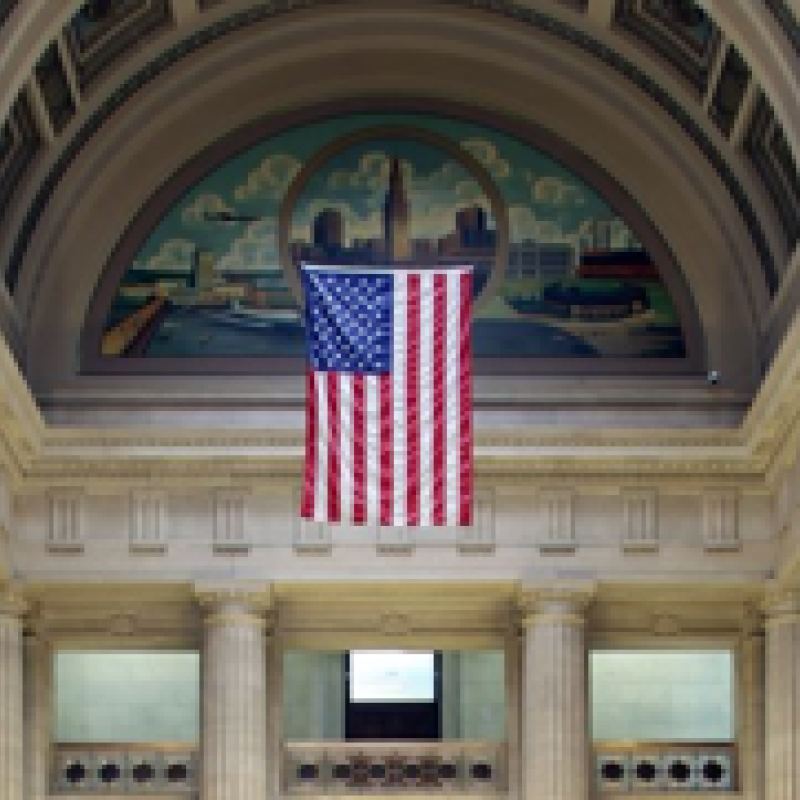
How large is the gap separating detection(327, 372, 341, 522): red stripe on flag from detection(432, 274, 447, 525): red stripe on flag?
1156 millimetres

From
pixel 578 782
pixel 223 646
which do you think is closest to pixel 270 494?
pixel 223 646

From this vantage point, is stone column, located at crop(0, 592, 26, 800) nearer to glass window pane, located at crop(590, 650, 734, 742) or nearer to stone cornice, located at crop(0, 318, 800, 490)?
stone cornice, located at crop(0, 318, 800, 490)

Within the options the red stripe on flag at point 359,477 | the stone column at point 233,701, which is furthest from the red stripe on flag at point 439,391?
the stone column at point 233,701

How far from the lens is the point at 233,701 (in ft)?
128

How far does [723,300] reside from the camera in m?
40.7

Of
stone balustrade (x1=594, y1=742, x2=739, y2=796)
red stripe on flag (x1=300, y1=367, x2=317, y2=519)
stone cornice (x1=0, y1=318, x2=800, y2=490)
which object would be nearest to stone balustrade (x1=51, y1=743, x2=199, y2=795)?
stone cornice (x1=0, y1=318, x2=800, y2=490)

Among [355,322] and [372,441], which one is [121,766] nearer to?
[372,441]

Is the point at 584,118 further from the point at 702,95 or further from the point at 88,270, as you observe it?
the point at 88,270

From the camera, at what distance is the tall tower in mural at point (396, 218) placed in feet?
135

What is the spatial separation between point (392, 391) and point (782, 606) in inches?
265

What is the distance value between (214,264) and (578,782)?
8604mm

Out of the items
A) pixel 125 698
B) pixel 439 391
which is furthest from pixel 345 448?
pixel 125 698

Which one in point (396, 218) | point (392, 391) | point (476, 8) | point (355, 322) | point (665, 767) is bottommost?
point (665, 767)

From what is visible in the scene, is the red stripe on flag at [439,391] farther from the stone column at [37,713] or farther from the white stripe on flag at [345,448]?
the stone column at [37,713]
